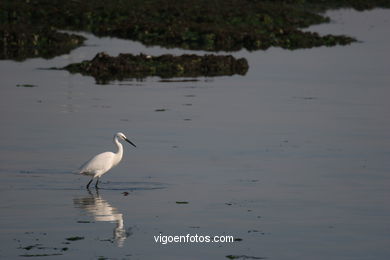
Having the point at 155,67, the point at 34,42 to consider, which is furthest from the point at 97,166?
the point at 34,42

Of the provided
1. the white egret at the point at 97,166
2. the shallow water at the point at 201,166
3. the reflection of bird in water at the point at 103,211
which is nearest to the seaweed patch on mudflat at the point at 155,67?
the shallow water at the point at 201,166

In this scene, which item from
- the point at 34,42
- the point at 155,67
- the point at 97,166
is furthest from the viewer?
the point at 34,42

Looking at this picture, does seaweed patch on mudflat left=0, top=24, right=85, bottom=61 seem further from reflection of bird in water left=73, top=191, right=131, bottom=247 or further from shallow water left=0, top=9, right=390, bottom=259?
reflection of bird in water left=73, top=191, right=131, bottom=247

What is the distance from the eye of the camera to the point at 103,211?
53.7 feet

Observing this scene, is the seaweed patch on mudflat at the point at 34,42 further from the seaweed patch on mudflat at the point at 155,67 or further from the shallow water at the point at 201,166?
the seaweed patch on mudflat at the point at 155,67

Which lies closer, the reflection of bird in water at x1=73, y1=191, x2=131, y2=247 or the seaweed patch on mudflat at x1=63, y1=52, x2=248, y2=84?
the reflection of bird in water at x1=73, y1=191, x2=131, y2=247

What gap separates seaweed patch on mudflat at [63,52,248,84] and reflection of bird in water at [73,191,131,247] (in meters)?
18.2

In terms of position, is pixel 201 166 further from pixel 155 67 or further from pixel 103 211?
pixel 155 67

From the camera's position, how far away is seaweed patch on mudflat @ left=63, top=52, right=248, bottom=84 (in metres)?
36.9

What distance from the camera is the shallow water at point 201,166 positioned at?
47.5 feet

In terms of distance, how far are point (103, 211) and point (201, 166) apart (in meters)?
4.36

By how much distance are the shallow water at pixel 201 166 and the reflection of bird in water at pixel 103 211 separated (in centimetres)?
3

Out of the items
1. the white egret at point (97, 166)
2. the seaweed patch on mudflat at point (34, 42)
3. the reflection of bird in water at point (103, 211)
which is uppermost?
the seaweed patch on mudflat at point (34, 42)

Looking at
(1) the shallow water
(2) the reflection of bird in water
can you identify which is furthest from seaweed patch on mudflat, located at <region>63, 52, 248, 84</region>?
(2) the reflection of bird in water
